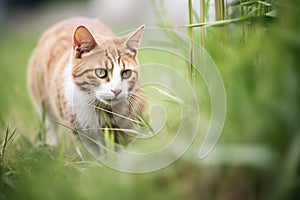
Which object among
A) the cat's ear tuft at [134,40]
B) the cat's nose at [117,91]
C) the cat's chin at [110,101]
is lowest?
the cat's chin at [110,101]

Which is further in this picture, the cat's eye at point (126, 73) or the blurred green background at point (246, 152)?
the cat's eye at point (126, 73)

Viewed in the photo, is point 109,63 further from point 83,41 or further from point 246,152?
point 246,152

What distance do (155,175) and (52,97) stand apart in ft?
3.11

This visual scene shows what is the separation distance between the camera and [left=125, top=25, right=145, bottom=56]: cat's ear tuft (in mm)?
1298

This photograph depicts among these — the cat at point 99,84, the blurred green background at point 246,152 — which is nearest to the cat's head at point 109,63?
the cat at point 99,84

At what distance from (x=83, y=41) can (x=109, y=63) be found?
80 mm

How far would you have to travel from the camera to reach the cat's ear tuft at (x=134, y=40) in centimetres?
130

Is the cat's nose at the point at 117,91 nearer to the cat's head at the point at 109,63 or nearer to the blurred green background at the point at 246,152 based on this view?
the cat's head at the point at 109,63

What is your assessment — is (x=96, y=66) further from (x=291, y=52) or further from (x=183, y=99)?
(x=291, y=52)

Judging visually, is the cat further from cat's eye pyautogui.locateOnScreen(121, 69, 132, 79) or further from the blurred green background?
the blurred green background

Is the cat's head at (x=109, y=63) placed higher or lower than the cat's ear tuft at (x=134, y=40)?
lower

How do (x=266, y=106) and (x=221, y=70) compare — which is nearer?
(x=266, y=106)

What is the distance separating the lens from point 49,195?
2.94ft

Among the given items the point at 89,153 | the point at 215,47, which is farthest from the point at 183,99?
the point at 89,153
